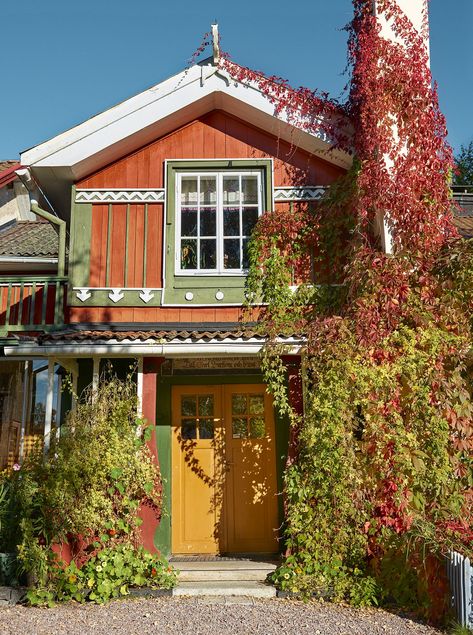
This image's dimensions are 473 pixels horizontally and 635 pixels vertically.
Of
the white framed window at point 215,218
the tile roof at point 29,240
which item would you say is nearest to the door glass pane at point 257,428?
the white framed window at point 215,218

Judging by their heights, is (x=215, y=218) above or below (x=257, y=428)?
above

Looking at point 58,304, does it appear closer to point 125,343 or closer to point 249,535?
point 125,343

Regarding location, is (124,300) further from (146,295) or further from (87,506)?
(87,506)

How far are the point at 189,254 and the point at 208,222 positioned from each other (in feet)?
1.87

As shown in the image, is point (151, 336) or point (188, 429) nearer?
point (151, 336)

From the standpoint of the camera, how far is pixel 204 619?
241 inches

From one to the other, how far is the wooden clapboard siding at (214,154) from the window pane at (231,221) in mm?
785

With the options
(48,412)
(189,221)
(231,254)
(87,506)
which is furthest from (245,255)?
(87,506)

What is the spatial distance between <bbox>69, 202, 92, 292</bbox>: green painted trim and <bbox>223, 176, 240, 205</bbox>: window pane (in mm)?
2090

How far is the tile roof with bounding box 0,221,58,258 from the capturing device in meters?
12.0

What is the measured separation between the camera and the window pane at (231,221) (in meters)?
9.21

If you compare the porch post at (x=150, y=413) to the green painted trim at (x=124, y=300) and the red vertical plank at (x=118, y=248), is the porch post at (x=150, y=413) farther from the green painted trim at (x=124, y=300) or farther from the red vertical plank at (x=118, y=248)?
the red vertical plank at (x=118, y=248)

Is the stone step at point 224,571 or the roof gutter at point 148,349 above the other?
the roof gutter at point 148,349

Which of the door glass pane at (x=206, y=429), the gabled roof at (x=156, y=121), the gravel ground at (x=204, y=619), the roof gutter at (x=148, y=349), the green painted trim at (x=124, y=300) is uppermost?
the gabled roof at (x=156, y=121)
